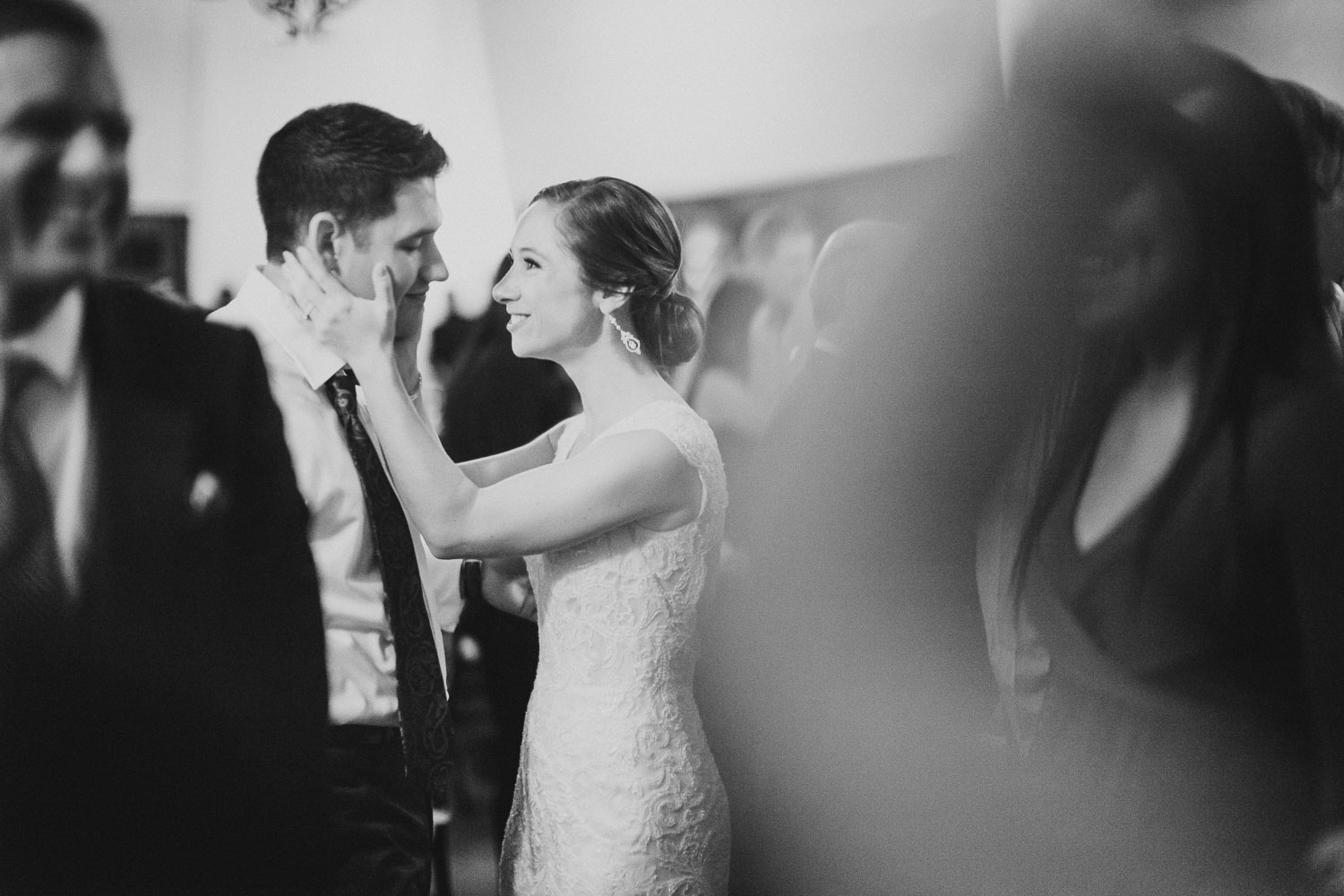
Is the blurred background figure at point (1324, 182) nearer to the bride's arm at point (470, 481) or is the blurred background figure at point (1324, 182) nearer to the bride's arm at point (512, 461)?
the bride's arm at point (470, 481)

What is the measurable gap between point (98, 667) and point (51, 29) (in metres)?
0.86

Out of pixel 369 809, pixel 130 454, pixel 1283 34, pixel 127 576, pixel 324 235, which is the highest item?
pixel 1283 34

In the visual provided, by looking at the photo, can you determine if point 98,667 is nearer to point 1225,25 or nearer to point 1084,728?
point 1084,728

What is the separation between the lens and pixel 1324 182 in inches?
63.8

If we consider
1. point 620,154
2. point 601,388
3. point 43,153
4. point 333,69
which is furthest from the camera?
point 620,154

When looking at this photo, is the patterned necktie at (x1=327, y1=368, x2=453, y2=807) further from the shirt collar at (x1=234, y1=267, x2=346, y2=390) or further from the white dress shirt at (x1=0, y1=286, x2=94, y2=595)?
the white dress shirt at (x1=0, y1=286, x2=94, y2=595)

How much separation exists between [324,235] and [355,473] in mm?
316

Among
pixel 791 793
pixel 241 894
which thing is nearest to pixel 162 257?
pixel 241 894

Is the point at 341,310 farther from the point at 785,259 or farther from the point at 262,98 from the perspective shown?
the point at 785,259

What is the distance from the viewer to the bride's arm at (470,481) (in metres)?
1.45

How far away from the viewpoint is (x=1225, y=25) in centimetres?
163

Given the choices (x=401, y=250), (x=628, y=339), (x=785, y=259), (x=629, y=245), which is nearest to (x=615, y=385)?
(x=628, y=339)

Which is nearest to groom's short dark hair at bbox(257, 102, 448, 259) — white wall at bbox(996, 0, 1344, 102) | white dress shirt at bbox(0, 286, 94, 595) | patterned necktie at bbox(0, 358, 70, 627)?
white dress shirt at bbox(0, 286, 94, 595)

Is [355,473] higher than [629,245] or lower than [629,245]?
lower
